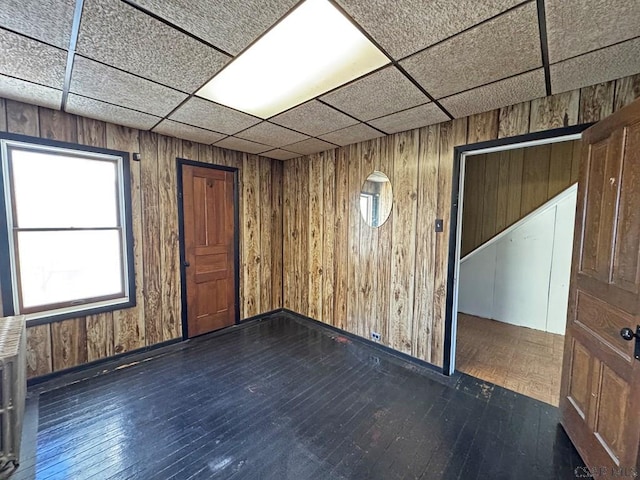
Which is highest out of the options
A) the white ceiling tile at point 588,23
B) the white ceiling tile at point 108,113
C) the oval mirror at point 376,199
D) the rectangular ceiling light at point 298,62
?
the rectangular ceiling light at point 298,62

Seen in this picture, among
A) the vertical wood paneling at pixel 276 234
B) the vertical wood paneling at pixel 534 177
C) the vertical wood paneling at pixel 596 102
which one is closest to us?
the vertical wood paneling at pixel 596 102

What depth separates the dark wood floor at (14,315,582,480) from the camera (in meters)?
1.63

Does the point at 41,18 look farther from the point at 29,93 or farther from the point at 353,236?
the point at 353,236

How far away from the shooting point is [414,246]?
2826mm

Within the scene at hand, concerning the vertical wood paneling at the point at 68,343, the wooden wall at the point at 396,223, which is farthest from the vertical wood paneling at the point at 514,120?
the vertical wood paneling at the point at 68,343

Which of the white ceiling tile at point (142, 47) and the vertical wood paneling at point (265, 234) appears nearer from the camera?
the white ceiling tile at point (142, 47)

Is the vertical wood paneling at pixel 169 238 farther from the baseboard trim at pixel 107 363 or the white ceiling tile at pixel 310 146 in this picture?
the white ceiling tile at pixel 310 146

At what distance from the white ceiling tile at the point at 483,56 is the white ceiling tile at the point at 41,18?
171 cm

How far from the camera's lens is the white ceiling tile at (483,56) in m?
1.28

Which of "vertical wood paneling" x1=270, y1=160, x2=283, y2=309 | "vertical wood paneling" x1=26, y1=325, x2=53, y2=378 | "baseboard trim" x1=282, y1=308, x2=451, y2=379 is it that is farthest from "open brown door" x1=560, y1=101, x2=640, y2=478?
"vertical wood paneling" x1=26, y1=325, x2=53, y2=378

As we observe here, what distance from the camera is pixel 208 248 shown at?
3.56 metres

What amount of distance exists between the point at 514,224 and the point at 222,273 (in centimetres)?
413

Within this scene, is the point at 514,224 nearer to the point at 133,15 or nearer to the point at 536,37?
the point at 536,37

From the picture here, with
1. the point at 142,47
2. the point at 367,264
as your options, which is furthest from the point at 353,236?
the point at 142,47
